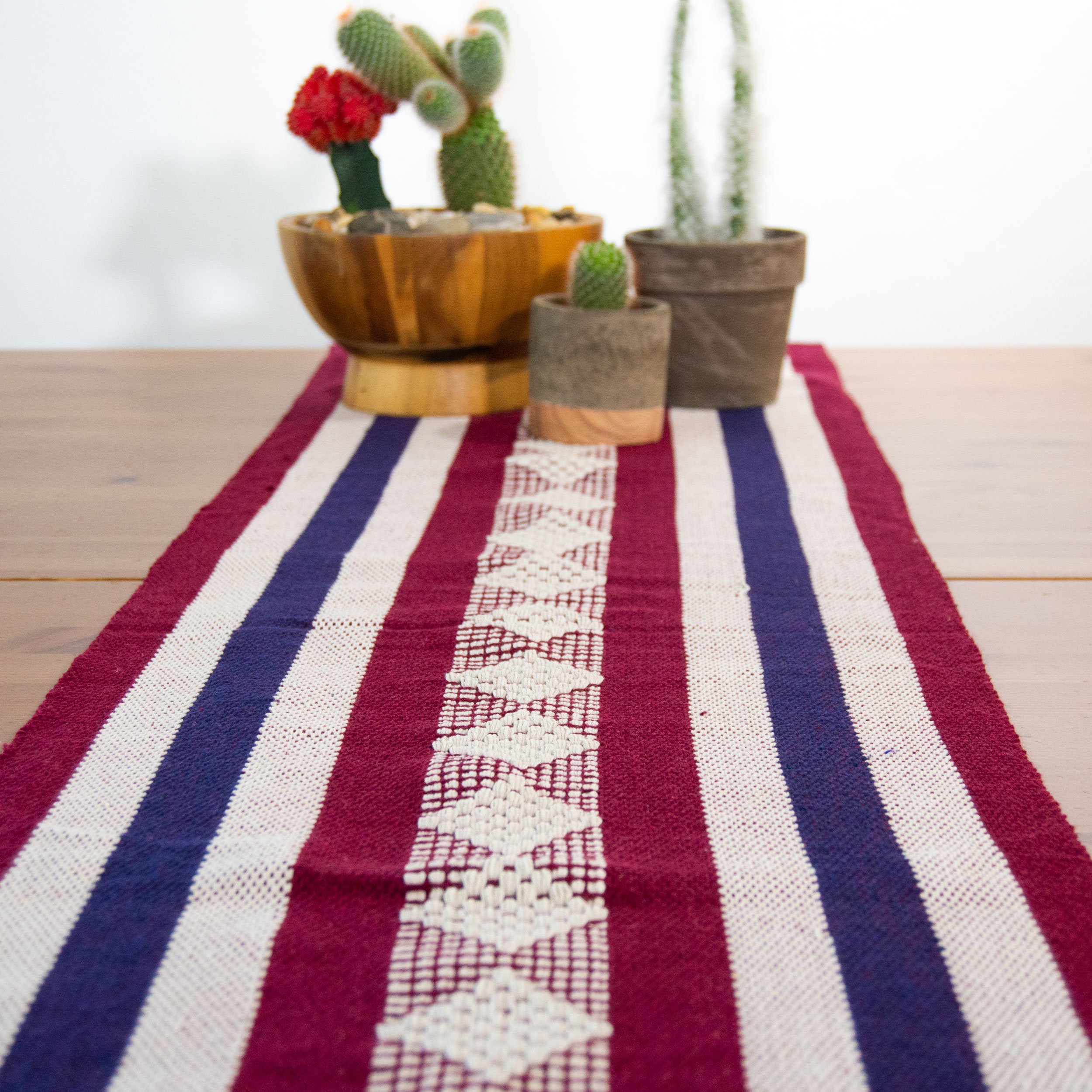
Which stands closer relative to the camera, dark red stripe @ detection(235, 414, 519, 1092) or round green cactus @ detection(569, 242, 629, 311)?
dark red stripe @ detection(235, 414, 519, 1092)

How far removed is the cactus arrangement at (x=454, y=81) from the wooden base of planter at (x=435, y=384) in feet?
0.47

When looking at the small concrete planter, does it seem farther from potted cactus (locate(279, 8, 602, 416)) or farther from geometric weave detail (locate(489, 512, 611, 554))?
geometric weave detail (locate(489, 512, 611, 554))

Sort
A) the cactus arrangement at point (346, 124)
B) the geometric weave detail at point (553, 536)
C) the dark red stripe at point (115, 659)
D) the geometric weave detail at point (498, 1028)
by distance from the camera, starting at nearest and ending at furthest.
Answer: the geometric weave detail at point (498, 1028), the dark red stripe at point (115, 659), the geometric weave detail at point (553, 536), the cactus arrangement at point (346, 124)

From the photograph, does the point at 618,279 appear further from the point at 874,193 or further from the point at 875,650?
the point at 874,193

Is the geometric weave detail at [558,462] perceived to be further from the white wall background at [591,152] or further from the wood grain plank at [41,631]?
the white wall background at [591,152]

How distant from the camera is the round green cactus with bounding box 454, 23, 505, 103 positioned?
2.78ft

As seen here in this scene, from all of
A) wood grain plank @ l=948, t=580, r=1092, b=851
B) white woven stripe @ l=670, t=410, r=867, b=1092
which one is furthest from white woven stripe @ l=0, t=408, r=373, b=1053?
wood grain plank @ l=948, t=580, r=1092, b=851

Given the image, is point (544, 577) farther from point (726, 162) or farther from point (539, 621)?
point (726, 162)

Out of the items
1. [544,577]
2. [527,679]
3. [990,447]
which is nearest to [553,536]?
[544,577]

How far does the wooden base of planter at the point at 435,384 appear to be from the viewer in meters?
0.90

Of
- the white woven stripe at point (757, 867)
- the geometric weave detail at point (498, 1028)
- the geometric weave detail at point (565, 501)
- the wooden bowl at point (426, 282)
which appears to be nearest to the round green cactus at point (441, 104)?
the wooden bowl at point (426, 282)

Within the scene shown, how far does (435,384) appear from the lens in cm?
90

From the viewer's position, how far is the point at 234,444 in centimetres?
84

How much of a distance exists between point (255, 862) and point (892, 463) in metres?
0.57
